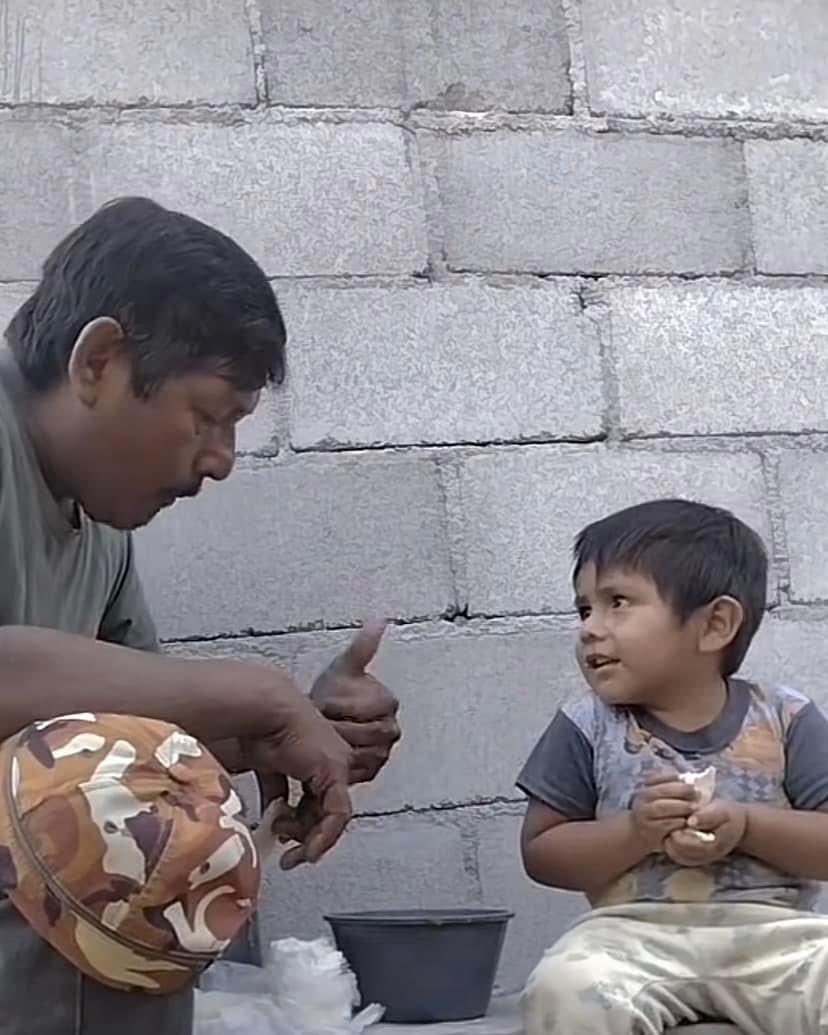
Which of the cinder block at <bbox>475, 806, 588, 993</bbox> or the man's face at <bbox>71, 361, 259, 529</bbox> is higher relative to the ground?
the man's face at <bbox>71, 361, 259, 529</bbox>

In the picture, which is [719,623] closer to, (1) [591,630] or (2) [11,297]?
(1) [591,630]

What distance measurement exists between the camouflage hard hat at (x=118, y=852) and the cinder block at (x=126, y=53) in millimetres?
1444

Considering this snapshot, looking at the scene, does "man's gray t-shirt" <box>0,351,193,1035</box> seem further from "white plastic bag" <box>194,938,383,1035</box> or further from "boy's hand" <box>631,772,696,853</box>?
"boy's hand" <box>631,772,696,853</box>

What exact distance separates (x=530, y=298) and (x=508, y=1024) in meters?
1.21

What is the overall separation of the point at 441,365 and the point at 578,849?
36.1 inches

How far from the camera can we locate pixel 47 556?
7.71ft

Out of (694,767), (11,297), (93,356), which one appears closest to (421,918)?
(694,767)

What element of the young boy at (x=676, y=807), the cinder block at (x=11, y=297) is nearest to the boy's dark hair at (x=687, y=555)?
the young boy at (x=676, y=807)

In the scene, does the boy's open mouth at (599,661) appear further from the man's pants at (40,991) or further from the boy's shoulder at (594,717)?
the man's pants at (40,991)

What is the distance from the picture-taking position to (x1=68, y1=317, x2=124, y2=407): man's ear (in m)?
2.22

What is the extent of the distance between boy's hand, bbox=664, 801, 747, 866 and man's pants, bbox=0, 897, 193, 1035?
89 cm

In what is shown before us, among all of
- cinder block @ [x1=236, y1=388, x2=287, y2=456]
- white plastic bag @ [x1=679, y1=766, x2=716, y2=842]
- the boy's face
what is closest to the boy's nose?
the boy's face

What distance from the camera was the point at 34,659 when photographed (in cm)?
199

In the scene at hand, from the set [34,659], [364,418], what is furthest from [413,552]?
[34,659]
